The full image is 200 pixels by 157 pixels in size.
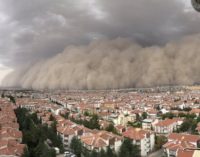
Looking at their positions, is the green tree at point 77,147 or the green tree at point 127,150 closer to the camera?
the green tree at point 127,150

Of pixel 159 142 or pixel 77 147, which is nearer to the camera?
pixel 77 147

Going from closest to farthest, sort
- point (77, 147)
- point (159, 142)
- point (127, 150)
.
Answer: point (127, 150) → point (77, 147) → point (159, 142)

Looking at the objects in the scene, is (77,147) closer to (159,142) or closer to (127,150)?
(127,150)

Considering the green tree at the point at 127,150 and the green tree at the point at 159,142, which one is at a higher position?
the green tree at the point at 127,150

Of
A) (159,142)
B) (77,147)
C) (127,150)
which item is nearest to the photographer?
(127,150)

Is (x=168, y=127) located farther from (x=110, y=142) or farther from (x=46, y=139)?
(x=46, y=139)

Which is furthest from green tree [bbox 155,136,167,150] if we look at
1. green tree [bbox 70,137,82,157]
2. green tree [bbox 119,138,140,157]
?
green tree [bbox 70,137,82,157]

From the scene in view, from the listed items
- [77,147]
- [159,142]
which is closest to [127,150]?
[77,147]

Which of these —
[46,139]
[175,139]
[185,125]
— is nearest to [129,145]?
[175,139]

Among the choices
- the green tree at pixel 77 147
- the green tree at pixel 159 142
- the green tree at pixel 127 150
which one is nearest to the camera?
the green tree at pixel 127 150

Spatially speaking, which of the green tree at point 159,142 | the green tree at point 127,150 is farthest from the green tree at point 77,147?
the green tree at point 159,142

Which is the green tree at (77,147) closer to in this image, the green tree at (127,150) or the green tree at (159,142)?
the green tree at (127,150)

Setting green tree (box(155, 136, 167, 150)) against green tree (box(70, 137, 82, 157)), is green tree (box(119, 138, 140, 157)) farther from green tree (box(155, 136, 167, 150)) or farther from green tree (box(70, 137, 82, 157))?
green tree (box(155, 136, 167, 150))
